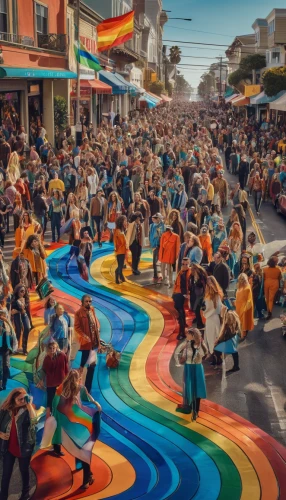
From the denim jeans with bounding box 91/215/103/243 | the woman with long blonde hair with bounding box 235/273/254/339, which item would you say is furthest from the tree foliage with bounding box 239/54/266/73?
the woman with long blonde hair with bounding box 235/273/254/339

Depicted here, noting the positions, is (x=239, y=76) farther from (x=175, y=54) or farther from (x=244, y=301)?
(x=175, y=54)

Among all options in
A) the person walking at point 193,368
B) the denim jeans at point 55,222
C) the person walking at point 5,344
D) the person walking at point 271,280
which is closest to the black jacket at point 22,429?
the person walking at point 5,344

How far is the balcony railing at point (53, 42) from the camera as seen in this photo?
3241 centimetres

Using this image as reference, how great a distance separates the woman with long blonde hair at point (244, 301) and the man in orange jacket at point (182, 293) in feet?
2.98

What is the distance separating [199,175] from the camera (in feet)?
74.0

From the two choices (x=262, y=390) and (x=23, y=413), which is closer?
(x=23, y=413)

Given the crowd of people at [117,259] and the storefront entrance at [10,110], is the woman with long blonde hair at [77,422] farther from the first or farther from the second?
the storefront entrance at [10,110]

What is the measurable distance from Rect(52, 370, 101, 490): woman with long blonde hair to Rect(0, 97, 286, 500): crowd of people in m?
0.01

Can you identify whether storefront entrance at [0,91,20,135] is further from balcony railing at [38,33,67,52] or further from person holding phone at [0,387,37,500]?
person holding phone at [0,387,37,500]

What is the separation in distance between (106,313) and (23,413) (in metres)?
6.79

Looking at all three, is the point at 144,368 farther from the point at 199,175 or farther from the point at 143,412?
the point at 199,175

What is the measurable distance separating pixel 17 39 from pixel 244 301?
1936cm

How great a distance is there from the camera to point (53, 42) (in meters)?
32.9

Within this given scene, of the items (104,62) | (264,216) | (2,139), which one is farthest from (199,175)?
(104,62)
